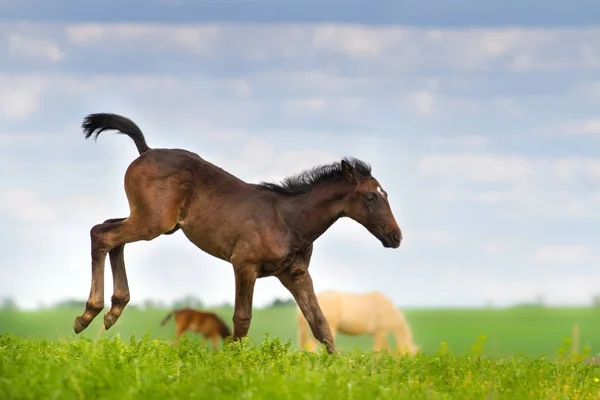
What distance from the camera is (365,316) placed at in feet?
64.8

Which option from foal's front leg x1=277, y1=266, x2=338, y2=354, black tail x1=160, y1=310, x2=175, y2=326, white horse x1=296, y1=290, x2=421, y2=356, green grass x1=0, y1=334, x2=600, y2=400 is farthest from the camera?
black tail x1=160, y1=310, x2=175, y2=326

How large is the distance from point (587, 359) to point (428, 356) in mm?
2297

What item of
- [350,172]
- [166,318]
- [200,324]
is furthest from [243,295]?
[200,324]

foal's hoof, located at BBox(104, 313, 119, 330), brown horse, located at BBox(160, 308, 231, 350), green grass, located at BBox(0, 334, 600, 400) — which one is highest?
brown horse, located at BBox(160, 308, 231, 350)

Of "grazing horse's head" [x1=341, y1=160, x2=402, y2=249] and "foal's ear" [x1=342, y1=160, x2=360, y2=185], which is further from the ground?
"foal's ear" [x1=342, y1=160, x2=360, y2=185]

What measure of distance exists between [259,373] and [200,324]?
13.9m

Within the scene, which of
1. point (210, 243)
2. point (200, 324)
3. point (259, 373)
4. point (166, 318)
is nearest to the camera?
point (259, 373)

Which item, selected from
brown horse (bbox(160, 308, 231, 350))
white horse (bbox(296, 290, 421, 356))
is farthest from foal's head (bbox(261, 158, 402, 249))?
brown horse (bbox(160, 308, 231, 350))

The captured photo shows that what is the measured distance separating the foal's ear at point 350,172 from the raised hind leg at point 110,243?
202 cm

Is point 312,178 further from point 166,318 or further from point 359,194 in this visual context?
point 166,318

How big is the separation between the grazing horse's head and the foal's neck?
0.15 m

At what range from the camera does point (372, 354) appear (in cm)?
959

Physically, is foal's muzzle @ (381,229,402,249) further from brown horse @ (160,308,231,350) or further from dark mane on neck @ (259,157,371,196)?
brown horse @ (160,308,231,350)

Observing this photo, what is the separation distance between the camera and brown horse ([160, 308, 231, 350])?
20984 mm
